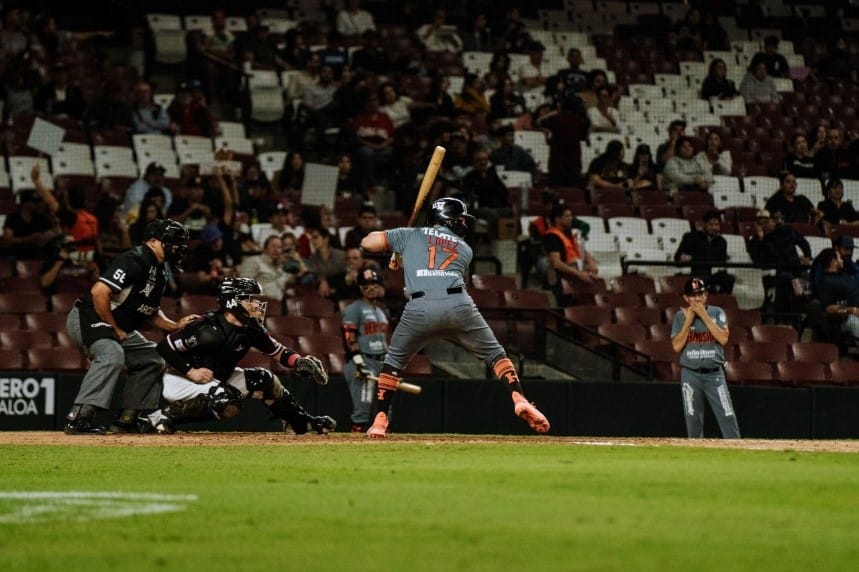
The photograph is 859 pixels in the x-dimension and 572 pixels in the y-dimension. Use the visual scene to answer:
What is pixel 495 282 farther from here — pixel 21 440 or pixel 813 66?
pixel 813 66

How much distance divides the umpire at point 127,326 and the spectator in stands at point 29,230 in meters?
4.90

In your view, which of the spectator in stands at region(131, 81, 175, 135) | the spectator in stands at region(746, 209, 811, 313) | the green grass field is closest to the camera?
the green grass field

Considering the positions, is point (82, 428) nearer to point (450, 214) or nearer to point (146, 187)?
point (450, 214)

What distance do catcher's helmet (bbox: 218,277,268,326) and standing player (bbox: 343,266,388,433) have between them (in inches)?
108

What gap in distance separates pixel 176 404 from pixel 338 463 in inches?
131

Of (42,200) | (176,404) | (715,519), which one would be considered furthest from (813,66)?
(715,519)

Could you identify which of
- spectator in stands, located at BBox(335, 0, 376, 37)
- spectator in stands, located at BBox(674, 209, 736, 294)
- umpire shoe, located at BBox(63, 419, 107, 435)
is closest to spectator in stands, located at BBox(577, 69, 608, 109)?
spectator in stands, located at BBox(335, 0, 376, 37)

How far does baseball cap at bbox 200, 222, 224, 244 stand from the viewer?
56.0 ft

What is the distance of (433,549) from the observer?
570 centimetres

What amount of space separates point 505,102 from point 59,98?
21.1 feet

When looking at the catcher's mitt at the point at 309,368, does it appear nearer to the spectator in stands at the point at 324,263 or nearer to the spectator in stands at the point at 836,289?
the spectator in stands at the point at 324,263

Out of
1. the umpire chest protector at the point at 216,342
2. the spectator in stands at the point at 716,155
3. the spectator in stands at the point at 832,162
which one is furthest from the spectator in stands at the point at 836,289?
the umpire chest protector at the point at 216,342

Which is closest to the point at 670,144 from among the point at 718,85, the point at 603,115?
the point at 603,115

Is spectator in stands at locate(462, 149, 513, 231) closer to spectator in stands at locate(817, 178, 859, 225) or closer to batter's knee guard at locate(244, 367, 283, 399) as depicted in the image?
spectator in stands at locate(817, 178, 859, 225)
